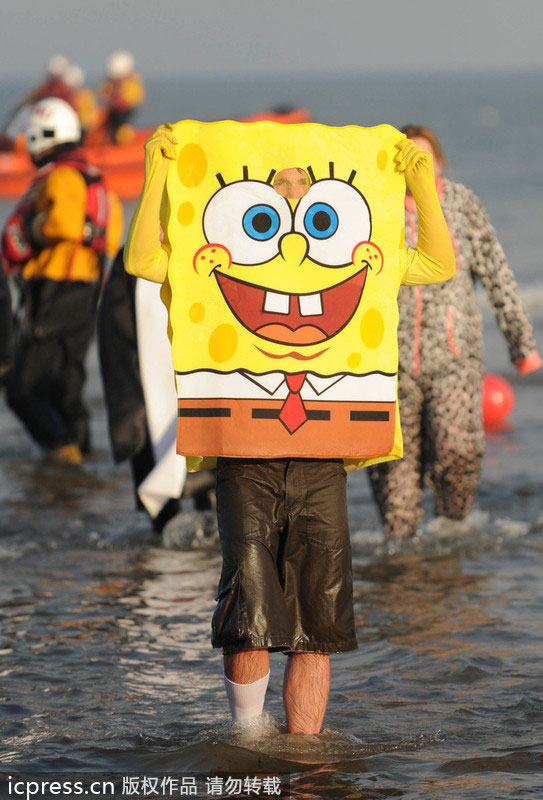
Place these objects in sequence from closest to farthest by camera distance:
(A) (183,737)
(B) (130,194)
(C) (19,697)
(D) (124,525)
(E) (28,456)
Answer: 1. (A) (183,737)
2. (C) (19,697)
3. (D) (124,525)
4. (E) (28,456)
5. (B) (130,194)

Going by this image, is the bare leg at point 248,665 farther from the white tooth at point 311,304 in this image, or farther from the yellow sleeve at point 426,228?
the yellow sleeve at point 426,228

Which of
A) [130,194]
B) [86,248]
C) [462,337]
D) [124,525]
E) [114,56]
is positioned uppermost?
[114,56]

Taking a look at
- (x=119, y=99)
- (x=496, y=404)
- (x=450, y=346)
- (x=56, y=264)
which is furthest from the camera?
(x=119, y=99)

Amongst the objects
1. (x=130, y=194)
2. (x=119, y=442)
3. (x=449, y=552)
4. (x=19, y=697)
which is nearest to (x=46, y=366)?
(x=119, y=442)

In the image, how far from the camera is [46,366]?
948cm

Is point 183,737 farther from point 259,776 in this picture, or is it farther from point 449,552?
point 449,552

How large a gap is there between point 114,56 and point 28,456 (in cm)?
2482

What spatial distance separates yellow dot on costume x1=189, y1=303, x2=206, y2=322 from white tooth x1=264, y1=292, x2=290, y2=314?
19 centimetres

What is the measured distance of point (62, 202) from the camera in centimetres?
902

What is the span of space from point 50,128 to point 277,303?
17.8 ft

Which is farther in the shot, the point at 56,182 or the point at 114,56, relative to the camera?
the point at 114,56

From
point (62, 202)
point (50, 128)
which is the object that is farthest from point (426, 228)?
point (50, 128)

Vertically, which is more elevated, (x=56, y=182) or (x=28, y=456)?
(x=56, y=182)

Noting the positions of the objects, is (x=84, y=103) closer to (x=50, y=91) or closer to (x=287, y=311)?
(x=50, y=91)
